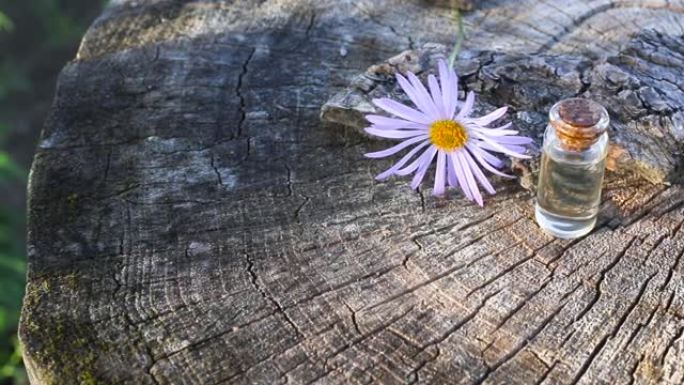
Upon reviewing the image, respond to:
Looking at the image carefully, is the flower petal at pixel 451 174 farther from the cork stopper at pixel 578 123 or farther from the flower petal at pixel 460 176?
the cork stopper at pixel 578 123

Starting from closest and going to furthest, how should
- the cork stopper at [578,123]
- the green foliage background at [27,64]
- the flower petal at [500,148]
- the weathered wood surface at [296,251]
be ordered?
1. the weathered wood surface at [296,251]
2. the cork stopper at [578,123]
3. the flower petal at [500,148]
4. the green foliage background at [27,64]

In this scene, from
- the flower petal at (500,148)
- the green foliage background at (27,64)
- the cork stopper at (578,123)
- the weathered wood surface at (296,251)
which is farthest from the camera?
the green foliage background at (27,64)

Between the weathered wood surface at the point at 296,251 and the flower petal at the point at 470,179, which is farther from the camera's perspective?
the flower petal at the point at 470,179

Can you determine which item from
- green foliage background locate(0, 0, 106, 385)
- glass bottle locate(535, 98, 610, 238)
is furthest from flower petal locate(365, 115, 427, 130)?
green foliage background locate(0, 0, 106, 385)

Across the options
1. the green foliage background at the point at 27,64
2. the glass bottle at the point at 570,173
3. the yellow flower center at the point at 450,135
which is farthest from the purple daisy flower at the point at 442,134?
the green foliage background at the point at 27,64

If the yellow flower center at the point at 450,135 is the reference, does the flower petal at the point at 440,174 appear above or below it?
below

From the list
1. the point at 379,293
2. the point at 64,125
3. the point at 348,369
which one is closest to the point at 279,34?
the point at 64,125

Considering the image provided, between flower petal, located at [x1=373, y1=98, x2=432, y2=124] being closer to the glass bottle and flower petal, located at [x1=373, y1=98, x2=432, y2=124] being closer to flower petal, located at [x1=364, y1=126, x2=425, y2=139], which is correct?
flower petal, located at [x1=364, y1=126, x2=425, y2=139]
